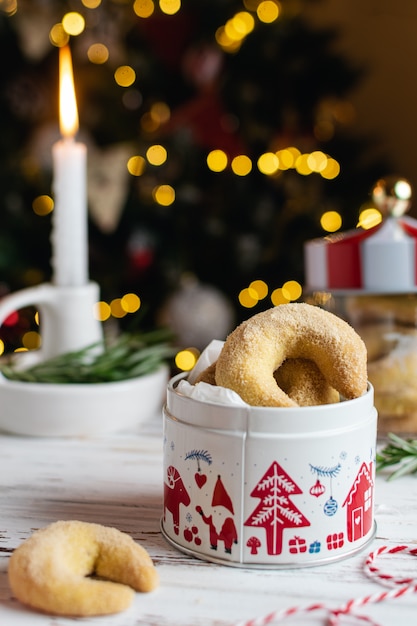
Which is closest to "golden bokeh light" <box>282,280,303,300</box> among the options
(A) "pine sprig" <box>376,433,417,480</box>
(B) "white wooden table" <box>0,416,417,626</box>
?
(B) "white wooden table" <box>0,416,417,626</box>

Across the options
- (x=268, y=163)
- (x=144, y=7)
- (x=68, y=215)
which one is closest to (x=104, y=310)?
(x=268, y=163)

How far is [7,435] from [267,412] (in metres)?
0.56

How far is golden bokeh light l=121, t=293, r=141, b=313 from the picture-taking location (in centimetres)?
229

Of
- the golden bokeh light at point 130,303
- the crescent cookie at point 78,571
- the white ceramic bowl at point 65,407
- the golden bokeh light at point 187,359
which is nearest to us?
the crescent cookie at point 78,571

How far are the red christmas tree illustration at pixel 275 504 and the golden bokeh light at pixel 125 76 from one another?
5.83 ft

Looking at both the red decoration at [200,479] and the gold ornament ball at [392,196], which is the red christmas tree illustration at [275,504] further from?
the gold ornament ball at [392,196]

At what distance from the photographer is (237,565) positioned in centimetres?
65

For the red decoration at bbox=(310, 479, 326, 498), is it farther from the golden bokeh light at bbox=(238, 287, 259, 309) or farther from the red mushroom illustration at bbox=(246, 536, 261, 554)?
the golden bokeh light at bbox=(238, 287, 259, 309)

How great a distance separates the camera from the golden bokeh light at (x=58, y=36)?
2.07 m

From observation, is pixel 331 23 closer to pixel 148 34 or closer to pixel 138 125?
pixel 148 34

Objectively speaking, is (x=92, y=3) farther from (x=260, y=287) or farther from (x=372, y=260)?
(x=372, y=260)

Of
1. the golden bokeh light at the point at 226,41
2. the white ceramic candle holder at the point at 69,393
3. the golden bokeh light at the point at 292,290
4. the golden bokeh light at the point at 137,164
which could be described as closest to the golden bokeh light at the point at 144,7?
the golden bokeh light at the point at 226,41

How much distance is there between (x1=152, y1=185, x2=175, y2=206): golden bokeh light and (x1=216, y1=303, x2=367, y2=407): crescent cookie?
60.4 inches

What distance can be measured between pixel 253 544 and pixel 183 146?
167 centimetres
